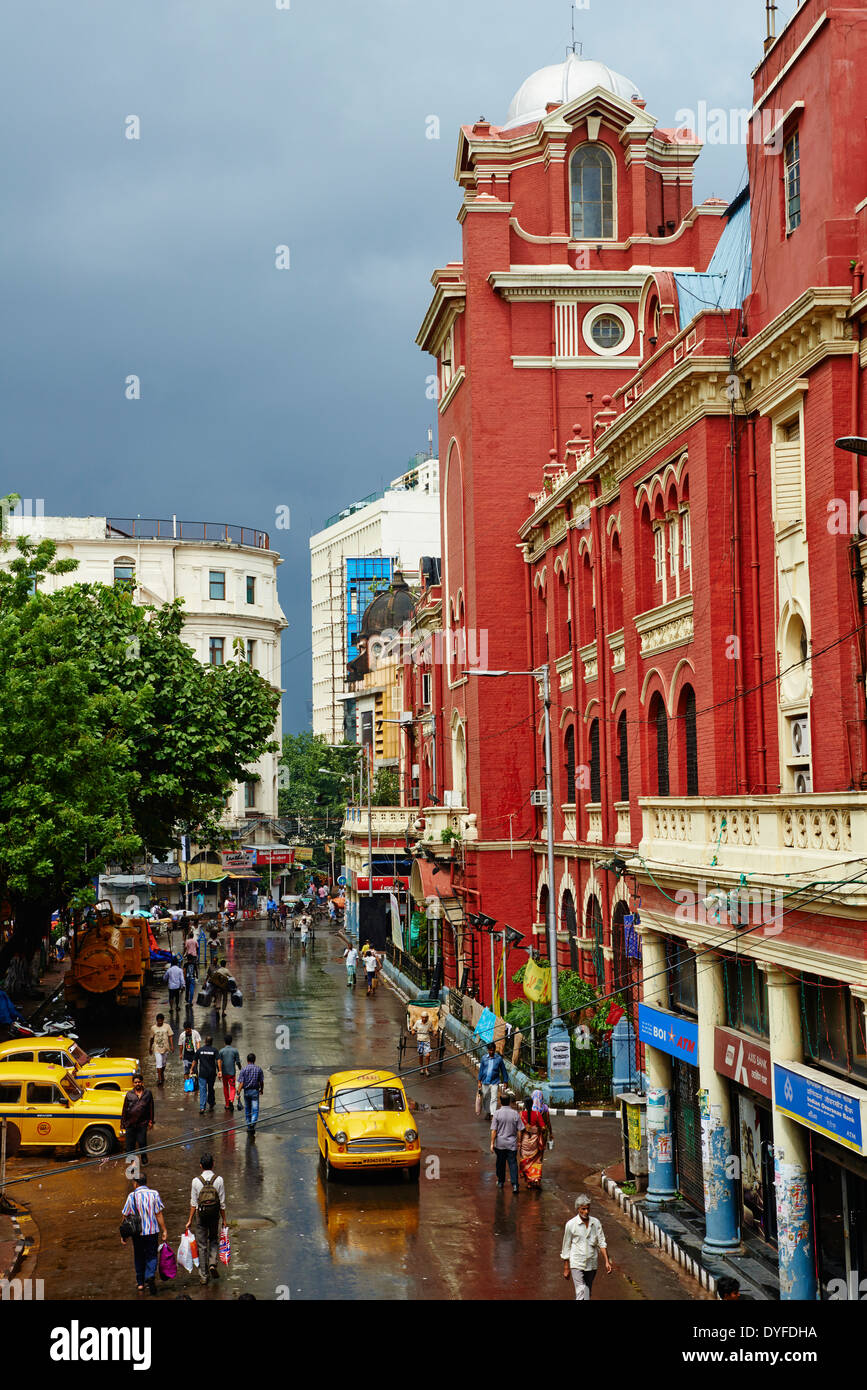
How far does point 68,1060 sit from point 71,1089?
185 centimetres

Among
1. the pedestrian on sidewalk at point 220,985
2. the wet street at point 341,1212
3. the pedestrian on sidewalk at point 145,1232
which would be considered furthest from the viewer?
the pedestrian on sidewalk at point 220,985

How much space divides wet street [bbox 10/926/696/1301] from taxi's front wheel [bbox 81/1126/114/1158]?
0.34m

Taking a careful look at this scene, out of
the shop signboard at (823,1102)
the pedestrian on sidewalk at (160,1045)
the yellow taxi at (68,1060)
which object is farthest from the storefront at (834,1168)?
the pedestrian on sidewalk at (160,1045)

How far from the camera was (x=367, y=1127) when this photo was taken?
76.5ft

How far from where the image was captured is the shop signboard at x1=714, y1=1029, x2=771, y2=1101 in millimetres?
17188

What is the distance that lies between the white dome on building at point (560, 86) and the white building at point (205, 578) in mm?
40617

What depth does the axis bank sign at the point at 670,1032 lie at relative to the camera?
20.0 metres

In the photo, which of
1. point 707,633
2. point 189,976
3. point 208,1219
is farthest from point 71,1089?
point 189,976

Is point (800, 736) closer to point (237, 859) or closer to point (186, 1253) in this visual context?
point (186, 1253)

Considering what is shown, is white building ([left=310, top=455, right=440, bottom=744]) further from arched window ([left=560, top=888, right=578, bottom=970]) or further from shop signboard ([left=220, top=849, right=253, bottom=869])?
arched window ([left=560, top=888, right=578, bottom=970])

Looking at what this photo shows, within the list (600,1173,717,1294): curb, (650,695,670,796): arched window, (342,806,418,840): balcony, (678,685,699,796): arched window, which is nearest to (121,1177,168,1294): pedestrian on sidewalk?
(600,1173,717,1294): curb

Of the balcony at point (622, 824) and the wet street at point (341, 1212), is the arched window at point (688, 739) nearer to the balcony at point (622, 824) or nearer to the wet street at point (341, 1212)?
the balcony at point (622, 824)

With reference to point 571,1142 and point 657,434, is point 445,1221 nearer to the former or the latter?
point 571,1142
